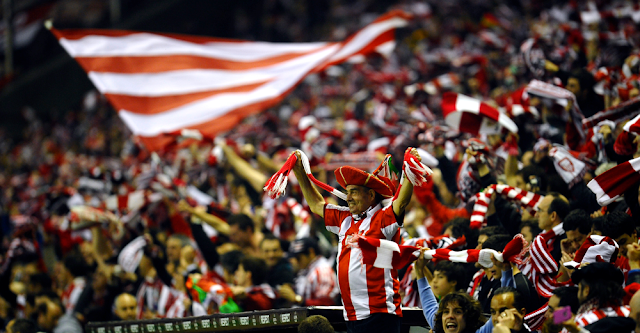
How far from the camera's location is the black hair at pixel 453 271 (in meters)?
4.96

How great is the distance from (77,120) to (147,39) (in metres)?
12.6

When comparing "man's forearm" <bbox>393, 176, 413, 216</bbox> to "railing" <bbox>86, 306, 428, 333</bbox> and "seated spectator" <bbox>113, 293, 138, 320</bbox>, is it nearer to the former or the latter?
"railing" <bbox>86, 306, 428, 333</bbox>

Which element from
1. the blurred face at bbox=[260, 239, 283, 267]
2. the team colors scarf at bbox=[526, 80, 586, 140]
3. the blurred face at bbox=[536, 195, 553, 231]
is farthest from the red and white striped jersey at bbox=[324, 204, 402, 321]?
the team colors scarf at bbox=[526, 80, 586, 140]

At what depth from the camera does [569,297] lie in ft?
13.0

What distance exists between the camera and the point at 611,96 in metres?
6.83

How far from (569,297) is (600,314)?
12.4 inches

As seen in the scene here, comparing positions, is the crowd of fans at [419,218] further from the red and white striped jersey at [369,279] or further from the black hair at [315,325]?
the black hair at [315,325]

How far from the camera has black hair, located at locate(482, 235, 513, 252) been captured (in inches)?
196

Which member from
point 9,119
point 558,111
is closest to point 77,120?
point 9,119

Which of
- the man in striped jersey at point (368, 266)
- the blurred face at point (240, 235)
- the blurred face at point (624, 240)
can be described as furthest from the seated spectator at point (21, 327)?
the blurred face at point (624, 240)

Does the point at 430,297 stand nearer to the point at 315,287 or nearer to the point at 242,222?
the point at 315,287

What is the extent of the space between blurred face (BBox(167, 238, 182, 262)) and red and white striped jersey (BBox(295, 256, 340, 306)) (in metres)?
1.72

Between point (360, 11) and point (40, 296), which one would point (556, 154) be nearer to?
point (40, 296)

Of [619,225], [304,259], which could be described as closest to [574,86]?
[619,225]
